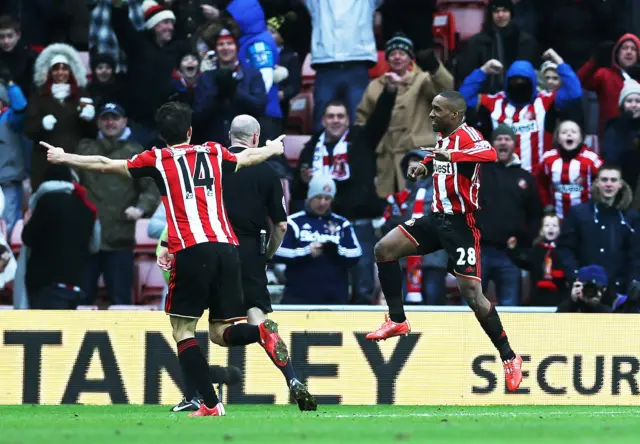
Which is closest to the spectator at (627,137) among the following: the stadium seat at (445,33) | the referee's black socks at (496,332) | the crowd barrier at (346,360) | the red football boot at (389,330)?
the stadium seat at (445,33)

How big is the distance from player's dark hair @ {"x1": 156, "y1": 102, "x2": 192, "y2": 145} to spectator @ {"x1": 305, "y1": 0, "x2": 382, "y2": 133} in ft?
18.4

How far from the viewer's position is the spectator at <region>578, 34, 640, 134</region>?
1509cm

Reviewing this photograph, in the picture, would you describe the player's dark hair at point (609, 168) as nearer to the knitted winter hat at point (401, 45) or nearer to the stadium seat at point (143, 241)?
the knitted winter hat at point (401, 45)

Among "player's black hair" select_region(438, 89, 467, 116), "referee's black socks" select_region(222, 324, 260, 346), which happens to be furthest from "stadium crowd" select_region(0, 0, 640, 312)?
"referee's black socks" select_region(222, 324, 260, 346)

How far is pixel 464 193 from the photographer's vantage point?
1072 centimetres

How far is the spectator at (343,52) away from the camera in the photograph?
1510 cm

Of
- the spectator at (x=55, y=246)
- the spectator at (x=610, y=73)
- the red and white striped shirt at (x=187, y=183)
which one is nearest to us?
the red and white striped shirt at (x=187, y=183)

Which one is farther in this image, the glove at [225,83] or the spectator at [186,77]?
the spectator at [186,77]

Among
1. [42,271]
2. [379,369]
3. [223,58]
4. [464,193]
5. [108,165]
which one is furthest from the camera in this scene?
[223,58]

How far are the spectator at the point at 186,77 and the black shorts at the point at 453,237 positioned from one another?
4680mm

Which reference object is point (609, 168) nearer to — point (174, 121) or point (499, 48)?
point (499, 48)

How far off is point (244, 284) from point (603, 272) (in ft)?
12.6

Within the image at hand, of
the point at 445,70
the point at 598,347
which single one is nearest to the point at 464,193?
the point at 598,347

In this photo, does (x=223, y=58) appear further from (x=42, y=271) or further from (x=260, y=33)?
(x=42, y=271)
